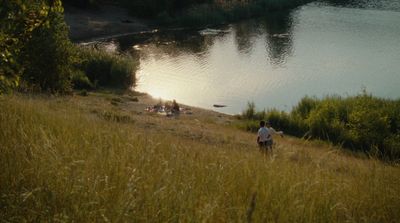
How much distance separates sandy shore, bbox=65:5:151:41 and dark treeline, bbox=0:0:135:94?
66.4 feet

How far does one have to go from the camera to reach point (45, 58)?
99.6 feet

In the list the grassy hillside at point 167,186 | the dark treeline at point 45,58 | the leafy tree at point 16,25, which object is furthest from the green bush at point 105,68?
the grassy hillside at point 167,186

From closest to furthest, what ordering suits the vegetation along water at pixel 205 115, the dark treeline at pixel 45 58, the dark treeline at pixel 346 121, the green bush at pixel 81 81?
the vegetation along water at pixel 205 115, the dark treeline at pixel 45 58, the dark treeline at pixel 346 121, the green bush at pixel 81 81

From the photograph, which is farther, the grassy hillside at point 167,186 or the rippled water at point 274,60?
the rippled water at point 274,60

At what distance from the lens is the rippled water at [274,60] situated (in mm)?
42906

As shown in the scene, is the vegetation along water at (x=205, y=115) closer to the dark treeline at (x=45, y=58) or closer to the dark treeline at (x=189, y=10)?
the dark treeline at (x=45, y=58)

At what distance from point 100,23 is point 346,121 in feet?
149

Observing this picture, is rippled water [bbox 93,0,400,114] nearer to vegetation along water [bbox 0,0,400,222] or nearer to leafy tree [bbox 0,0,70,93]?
vegetation along water [bbox 0,0,400,222]

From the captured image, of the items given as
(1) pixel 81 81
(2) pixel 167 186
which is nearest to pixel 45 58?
(1) pixel 81 81

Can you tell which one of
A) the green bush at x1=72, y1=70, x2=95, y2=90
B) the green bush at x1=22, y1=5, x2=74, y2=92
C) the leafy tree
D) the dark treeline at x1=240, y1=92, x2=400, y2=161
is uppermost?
the leafy tree

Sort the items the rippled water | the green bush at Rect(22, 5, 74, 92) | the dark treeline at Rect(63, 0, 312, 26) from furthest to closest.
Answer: the dark treeline at Rect(63, 0, 312, 26), the rippled water, the green bush at Rect(22, 5, 74, 92)

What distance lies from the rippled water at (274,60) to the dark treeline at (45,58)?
4344 mm

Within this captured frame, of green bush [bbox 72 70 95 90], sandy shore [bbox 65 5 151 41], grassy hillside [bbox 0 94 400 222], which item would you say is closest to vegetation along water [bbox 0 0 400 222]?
grassy hillside [bbox 0 94 400 222]

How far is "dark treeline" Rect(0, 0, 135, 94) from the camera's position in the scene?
6406 mm
